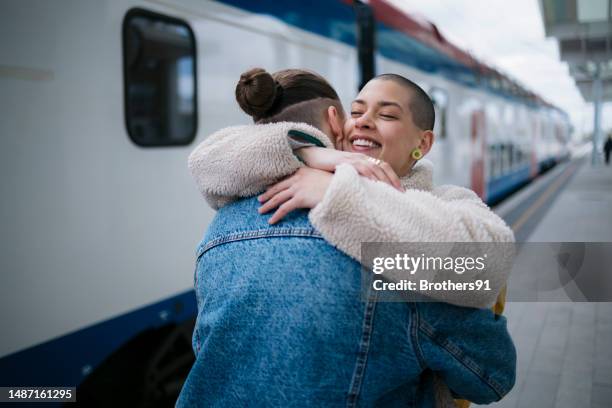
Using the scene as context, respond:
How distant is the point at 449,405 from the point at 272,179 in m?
0.59

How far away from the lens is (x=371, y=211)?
0.99 meters

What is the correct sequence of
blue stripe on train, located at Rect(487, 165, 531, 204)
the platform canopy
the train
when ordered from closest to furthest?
the train
blue stripe on train, located at Rect(487, 165, 531, 204)
the platform canopy

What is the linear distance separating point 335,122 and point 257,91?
0.21 metres

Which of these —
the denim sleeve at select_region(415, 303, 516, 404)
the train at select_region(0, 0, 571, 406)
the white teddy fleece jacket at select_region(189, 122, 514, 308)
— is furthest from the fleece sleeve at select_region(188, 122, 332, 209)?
the train at select_region(0, 0, 571, 406)

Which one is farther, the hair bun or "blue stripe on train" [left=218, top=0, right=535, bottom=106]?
A: "blue stripe on train" [left=218, top=0, right=535, bottom=106]

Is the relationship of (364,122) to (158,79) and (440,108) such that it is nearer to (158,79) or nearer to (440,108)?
(158,79)

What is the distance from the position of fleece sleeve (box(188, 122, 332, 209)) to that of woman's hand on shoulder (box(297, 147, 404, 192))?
29mm

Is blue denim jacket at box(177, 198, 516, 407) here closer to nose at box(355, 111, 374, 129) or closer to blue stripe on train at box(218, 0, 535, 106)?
nose at box(355, 111, 374, 129)

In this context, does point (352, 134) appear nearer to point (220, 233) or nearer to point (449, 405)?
point (220, 233)

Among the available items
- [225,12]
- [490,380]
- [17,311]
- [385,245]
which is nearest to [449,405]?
[490,380]

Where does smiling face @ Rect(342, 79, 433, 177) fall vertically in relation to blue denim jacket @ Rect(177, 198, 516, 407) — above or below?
above

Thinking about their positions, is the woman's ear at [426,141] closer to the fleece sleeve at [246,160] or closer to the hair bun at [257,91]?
the fleece sleeve at [246,160]

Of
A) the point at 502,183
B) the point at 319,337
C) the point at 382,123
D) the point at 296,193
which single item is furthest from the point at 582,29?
the point at 319,337

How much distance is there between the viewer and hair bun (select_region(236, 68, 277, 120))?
1215mm
